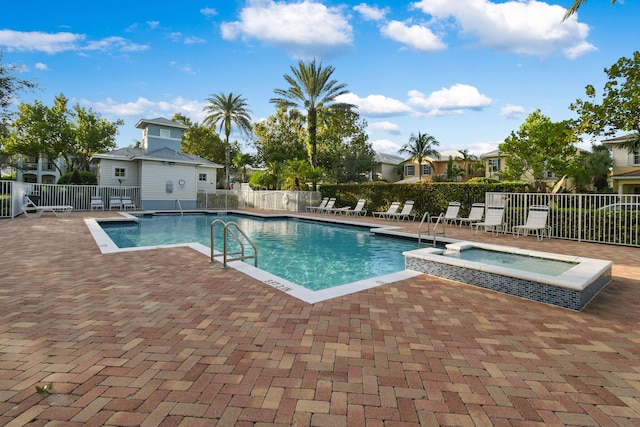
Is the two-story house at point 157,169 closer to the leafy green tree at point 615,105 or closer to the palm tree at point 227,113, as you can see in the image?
the palm tree at point 227,113

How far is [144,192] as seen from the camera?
71.4 ft

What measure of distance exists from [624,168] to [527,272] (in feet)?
94.0

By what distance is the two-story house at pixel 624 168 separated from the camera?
23312 millimetres

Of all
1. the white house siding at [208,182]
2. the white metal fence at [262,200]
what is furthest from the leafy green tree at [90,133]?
the white metal fence at [262,200]

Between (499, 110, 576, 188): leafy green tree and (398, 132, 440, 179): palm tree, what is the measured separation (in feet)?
54.1

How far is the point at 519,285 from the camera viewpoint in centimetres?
444

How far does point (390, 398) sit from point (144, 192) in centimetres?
2303

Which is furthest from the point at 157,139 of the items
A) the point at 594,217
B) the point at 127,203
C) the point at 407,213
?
the point at 594,217

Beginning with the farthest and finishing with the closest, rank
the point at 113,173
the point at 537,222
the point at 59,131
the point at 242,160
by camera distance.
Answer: the point at 242,160 < the point at 59,131 < the point at 113,173 < the point at 537,222

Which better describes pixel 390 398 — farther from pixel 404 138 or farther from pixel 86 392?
pixel 404 138

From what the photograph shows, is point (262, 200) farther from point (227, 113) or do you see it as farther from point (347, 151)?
point (347, 151)

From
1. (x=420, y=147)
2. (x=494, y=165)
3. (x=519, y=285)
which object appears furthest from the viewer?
(x=420, y=147)

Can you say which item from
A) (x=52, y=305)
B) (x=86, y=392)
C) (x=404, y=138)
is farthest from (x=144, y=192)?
(x=404, y=138)

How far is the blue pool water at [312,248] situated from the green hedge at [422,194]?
4.16 m
